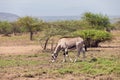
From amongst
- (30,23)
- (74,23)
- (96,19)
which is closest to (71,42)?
(74,23)

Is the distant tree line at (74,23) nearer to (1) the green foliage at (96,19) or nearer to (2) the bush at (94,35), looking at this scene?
(1) the green foliage at (96,19)

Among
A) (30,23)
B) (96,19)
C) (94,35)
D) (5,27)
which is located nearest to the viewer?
(94,35)

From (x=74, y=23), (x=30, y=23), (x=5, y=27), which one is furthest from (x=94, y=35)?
(x=5, y=27)

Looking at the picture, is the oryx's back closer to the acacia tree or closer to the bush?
the bush

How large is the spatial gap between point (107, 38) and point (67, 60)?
13956 millimetres

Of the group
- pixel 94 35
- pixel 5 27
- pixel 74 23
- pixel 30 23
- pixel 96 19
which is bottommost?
pixel 5 27

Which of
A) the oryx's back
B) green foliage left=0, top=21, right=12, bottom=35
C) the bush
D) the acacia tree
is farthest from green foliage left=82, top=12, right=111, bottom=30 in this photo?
green foliage left=0, top=21, right=12, bottom=35

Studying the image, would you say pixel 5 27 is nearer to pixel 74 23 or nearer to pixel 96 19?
pixel 96 19

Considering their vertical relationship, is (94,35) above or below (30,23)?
below

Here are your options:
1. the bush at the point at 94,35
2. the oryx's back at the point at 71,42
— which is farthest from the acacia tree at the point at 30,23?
the oryx's back at the point at 71,42

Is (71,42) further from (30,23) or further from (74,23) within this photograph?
(30,23)

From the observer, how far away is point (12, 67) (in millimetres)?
18609

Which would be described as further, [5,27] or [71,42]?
[5,27]

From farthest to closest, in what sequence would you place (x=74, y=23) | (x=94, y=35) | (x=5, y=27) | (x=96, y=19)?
(x=5, y=27)
(x=96, y=19)
(x=74, y=23)
(x=94, y=35)
